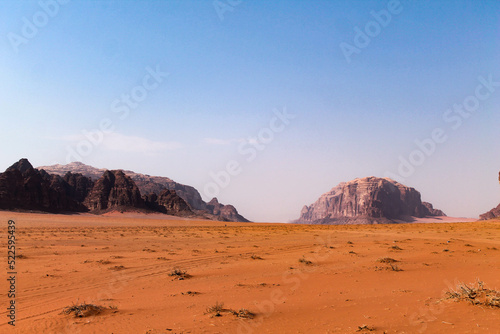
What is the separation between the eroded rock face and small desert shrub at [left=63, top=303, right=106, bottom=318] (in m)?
123

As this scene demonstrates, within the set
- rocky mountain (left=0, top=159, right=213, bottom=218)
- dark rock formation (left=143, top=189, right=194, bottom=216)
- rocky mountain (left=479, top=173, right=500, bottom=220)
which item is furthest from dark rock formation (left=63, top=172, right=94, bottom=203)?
rocky mountain (left=479, top=173, right=500, bottom=220)

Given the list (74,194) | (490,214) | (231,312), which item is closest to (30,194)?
(74,194)

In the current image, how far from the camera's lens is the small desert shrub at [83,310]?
8.22 m

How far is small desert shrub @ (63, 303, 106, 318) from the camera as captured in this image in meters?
8.22

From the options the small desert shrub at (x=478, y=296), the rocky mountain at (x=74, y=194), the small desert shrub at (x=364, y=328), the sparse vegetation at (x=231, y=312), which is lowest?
the sparse vegetation at (x=231, y=312)

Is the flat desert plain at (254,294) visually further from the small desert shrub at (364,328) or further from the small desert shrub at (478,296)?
the small desert shrub at (478,296)

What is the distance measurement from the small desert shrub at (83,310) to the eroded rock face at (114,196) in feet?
404

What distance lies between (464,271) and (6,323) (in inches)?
653

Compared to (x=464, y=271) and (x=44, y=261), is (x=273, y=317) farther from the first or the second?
(x=44, y=261)

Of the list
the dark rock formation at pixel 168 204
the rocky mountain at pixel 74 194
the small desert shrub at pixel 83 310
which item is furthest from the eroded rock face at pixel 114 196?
the small desert shrub at pixel 83 310

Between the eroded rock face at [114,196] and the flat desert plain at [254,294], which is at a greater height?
the eroded rock face at [114,196]

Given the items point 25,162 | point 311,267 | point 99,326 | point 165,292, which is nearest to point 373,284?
point 311,267

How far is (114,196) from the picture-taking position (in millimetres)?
129250

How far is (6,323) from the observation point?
782cm
